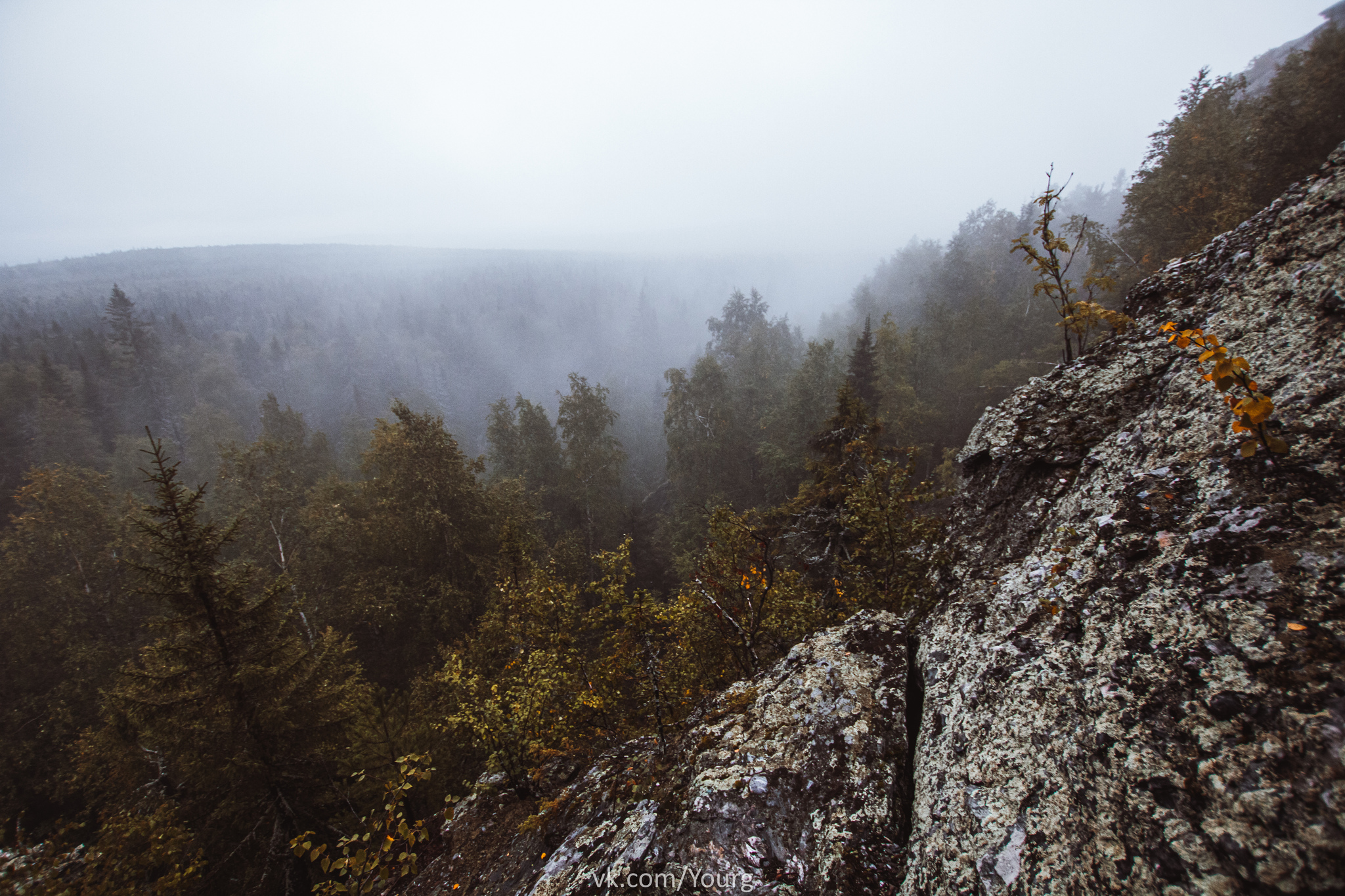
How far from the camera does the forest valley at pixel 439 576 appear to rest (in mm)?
7453

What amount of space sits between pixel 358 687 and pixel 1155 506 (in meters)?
17.5

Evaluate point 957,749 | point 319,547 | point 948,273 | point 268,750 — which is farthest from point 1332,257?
point 948,273

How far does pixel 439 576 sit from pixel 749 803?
16579 millimetres

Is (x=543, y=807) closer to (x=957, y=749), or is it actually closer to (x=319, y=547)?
(x=957, y=749)

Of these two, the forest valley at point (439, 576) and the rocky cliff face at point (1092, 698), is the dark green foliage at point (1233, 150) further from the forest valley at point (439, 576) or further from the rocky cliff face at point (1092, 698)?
the rocky cliff face at point (1092, 698)

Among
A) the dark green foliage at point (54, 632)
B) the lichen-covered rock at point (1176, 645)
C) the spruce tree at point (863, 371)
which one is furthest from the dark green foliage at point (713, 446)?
the dark green foliage at point (54, 632)

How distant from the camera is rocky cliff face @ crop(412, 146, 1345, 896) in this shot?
2.20 m

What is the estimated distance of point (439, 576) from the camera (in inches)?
682

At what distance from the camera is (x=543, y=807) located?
517 cm

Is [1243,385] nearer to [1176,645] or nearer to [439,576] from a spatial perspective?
[1176,645]

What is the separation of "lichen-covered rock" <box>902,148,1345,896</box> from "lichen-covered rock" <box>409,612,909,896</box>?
18.0 inches

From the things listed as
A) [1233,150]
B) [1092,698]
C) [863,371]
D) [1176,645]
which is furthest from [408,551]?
[1233,150]

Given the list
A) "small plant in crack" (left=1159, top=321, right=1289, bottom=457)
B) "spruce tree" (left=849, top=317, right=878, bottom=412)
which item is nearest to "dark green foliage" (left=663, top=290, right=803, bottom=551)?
"spruce tree" (left=849, top=317, right=878, bottom=412)

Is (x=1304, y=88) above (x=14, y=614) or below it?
above
